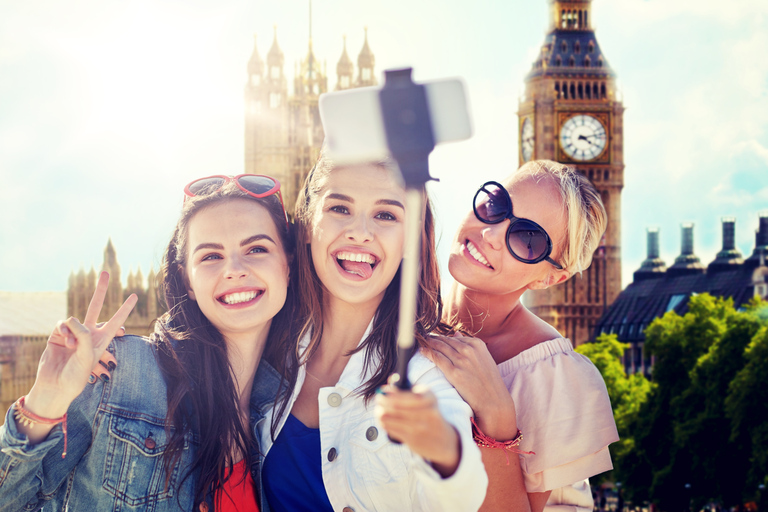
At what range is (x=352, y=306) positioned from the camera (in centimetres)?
300

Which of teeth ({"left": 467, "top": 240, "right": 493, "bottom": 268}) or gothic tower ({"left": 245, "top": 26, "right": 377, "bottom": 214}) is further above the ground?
gothic tower ({"left": 245, "top": 26, "right": 377, "bottom": 214})

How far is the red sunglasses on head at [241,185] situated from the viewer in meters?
3.11

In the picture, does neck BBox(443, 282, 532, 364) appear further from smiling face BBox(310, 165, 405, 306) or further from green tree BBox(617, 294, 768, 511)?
green tree BBox(617, 294, 768, 511)

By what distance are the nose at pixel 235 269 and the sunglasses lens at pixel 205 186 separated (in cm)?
31

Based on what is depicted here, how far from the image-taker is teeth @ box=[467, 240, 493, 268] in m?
3.33

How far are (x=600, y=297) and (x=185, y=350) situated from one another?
159ft

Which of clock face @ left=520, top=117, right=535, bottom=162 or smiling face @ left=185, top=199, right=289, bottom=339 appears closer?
smiling face @ left=185, top=199, right=289, bottom=339

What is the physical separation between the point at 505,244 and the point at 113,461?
1.38 metres

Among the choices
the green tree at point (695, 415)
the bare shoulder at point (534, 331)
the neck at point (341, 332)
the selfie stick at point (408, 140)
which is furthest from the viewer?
the green tree at point (695, 415)

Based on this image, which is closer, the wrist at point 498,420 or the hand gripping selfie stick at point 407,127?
the hand gripping selfie stick at point 407,127

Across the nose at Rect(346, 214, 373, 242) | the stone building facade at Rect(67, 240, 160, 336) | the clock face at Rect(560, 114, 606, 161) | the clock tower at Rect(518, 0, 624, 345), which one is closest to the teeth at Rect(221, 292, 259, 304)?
the nose at Rect(346, 214, 373, 242)

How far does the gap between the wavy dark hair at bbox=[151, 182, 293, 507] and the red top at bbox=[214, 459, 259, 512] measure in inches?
1.0

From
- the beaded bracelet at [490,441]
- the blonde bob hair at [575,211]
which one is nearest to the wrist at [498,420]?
the beaded bracelet at [490,441]

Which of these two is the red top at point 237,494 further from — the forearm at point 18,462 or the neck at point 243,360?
the forearm at point 18,462
